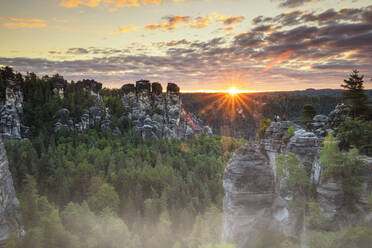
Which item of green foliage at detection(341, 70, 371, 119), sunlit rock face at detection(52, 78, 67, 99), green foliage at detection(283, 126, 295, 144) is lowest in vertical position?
green foliage at detection(283, 126, 295, 144)

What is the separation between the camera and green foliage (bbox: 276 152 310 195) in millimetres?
17172

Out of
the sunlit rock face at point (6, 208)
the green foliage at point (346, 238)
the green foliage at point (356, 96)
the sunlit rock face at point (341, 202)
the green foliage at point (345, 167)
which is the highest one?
the green foliage at point (356, 96)

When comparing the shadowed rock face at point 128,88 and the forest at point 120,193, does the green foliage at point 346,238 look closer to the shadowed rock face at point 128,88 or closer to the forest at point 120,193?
the forest at point 120,193

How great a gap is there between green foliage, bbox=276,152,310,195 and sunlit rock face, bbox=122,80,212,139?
86.8 metres

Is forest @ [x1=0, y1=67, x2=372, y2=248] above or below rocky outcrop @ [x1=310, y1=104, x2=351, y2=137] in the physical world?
below

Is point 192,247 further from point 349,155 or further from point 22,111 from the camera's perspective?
point 22,111

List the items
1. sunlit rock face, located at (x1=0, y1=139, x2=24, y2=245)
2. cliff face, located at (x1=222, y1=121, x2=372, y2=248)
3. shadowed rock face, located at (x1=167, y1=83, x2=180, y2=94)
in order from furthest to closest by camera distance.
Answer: shadowed rock face, located at (x1=167, y1=83, x2=180, y2=94), sunlit rock face, located at (x1=0, y1=139, x2=24, y2=245), cliff face, located at (x1=222, y1=121, x2=372, y2=248)

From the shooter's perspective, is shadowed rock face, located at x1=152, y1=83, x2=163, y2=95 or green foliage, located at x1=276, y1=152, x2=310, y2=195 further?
shadowed rock face, located at x1=152, y1=83, x2=163, y2=95

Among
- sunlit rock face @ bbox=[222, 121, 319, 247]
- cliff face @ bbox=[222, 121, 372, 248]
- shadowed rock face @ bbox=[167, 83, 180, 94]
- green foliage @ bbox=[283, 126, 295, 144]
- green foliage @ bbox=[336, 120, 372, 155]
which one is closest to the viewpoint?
green foliage @ bbox=[336, 120, 372, 155]

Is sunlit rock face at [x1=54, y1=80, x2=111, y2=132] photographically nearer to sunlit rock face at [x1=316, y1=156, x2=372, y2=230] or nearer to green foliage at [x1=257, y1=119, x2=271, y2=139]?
green foliage at [x1=257, y1=119, x2=271, y2=139]

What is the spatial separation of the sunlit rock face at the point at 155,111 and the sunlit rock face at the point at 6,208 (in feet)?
230

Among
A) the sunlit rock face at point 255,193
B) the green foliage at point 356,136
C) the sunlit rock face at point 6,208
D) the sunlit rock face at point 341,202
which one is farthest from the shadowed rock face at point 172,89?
the sunlit rock face at point 341,202

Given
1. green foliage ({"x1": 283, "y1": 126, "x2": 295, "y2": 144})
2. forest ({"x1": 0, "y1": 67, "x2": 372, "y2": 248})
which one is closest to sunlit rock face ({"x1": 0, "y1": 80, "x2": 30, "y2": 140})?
forest ({"x1": 0, "y1": 67, "x2": 372, "y2": 248})

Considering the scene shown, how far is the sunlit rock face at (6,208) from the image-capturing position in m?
29.3
